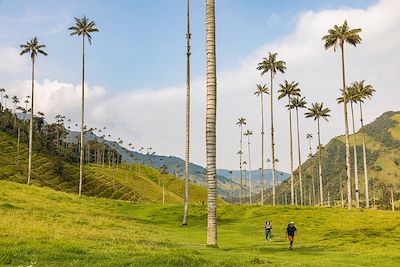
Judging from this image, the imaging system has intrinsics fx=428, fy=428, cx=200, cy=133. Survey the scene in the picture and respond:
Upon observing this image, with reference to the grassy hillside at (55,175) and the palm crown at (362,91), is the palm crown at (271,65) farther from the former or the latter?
the grassy hillside at (55,175)

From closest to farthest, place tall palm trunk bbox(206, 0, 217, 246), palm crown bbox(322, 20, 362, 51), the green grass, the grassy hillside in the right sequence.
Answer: the green grass
tall palm trunk bbox(206, 0, 217, 246)
palm crown bbox(322, 20, 362, 51)
the grassy hillside

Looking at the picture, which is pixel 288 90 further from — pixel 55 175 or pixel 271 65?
pixel 55 175

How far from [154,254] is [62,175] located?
534ft

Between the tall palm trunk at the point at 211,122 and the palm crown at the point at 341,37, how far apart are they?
55.5 meters

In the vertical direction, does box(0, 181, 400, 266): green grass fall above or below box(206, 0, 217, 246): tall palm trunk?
below

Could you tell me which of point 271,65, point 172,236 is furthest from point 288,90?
point 172,236

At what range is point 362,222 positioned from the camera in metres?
61.8

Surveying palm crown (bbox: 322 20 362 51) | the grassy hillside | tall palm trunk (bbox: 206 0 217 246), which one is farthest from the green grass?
the grassy hillside

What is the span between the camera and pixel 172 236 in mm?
42344

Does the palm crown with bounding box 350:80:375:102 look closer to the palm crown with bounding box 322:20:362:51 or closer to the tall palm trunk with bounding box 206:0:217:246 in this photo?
the palm crown with bounding box 322:20:362:51

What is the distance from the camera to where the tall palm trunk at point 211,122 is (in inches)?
1140

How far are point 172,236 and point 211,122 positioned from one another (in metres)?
17.2

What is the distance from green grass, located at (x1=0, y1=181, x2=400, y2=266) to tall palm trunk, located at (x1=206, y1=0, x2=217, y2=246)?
1.95 m

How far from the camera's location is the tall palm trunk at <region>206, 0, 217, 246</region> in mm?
28953
